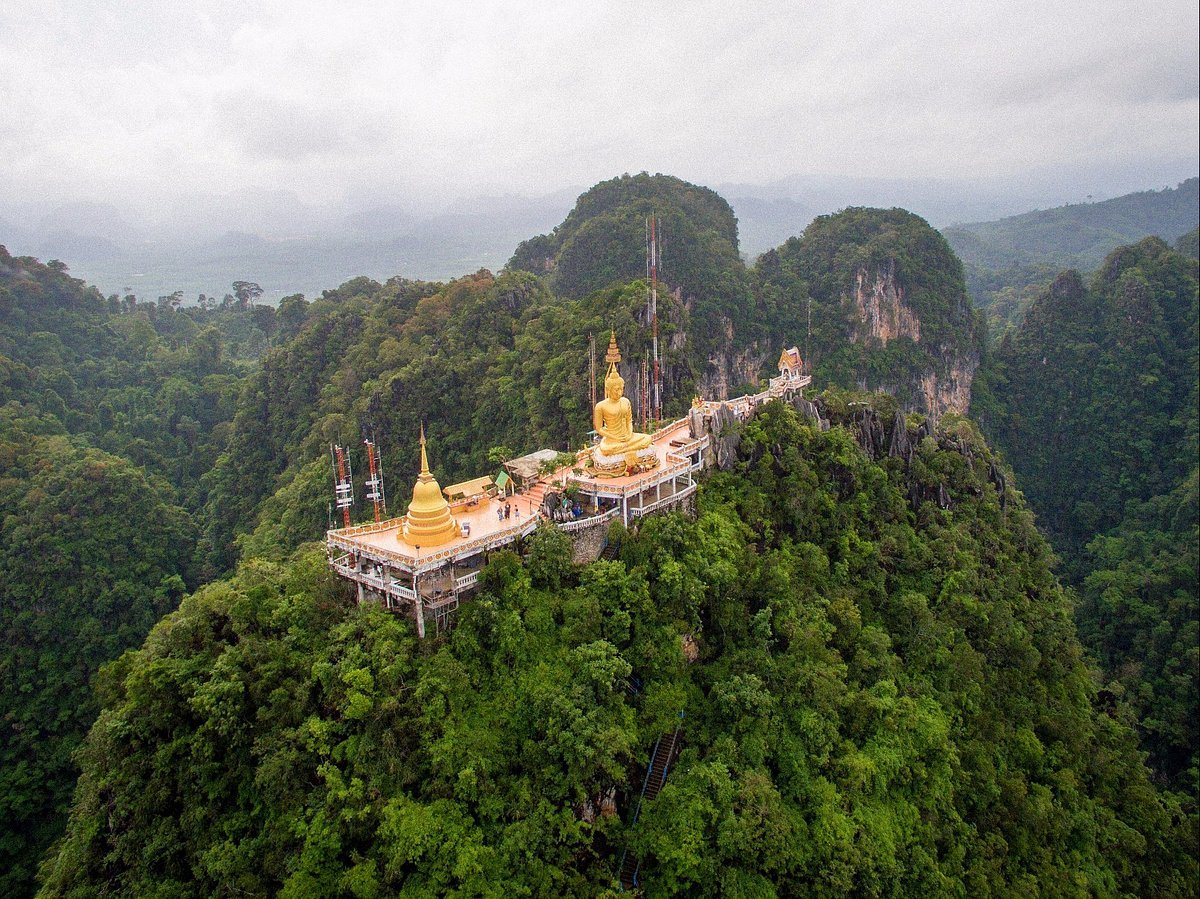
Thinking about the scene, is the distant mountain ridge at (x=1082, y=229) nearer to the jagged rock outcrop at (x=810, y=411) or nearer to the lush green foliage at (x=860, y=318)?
the lush green foliage at (x=860, y=318)

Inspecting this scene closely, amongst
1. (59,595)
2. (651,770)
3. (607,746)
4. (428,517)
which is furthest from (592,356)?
(59,595)

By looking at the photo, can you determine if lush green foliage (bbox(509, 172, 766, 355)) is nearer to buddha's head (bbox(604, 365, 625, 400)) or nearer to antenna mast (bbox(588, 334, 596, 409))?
antenna mast (bbox(588, 334, 596, 409))

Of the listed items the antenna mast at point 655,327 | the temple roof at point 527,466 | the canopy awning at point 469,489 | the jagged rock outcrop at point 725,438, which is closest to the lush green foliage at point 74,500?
the canopy awning at point 469,489

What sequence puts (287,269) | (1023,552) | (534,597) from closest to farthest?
(534,597), (1023,552), (287,269)

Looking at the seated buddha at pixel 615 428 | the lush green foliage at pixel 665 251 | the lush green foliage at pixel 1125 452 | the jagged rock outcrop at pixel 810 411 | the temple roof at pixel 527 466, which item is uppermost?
the lush green foliage at pixel 665 251

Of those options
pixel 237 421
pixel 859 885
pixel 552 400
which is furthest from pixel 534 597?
pixel 237 421

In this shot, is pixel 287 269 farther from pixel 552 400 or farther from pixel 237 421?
pixel 552 400
